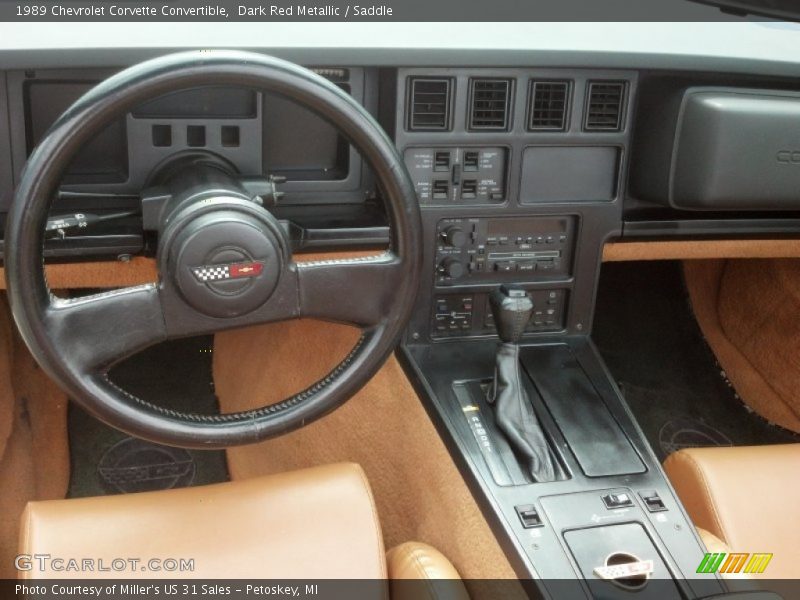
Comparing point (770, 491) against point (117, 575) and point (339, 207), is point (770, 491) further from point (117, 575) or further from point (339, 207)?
point (117, 575)

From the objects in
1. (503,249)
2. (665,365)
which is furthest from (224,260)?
(665,365)

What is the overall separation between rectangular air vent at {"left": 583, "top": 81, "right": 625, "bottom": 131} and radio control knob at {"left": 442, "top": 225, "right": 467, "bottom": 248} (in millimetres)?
274

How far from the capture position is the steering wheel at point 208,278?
3.31 ft

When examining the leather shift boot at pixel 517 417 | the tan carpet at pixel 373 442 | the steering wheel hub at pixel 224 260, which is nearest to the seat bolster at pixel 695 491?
the leather shift boot at pixel 517 417

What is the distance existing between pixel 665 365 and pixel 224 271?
59.8 inches

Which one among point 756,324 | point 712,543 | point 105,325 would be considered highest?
point 105,325

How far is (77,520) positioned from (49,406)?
2.57ft

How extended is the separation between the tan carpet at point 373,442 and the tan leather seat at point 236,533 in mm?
90

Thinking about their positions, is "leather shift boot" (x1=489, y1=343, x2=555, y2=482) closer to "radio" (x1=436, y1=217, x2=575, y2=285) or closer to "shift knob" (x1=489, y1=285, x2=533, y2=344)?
"shift knob" (x1=489, y1=285, x2=533, y2=344)

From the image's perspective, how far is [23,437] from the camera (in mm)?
1854

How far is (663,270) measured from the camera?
2396mm

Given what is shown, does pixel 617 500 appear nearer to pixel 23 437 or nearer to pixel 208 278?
pixel 208 278

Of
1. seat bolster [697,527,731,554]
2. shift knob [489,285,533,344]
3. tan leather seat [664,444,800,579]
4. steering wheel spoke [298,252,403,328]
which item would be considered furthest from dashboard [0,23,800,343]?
seat bolster [697,527,731,554]

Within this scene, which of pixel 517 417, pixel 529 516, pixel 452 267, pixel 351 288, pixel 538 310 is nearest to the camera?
pixel 351 288
